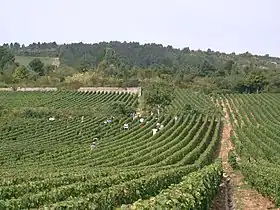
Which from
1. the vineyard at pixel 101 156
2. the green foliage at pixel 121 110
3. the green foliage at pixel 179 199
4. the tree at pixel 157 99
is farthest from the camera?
the tree at pixel 157 99

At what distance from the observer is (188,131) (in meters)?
48.1

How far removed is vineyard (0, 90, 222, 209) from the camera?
13.5 metres

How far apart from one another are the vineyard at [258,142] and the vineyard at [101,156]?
75.0 inches

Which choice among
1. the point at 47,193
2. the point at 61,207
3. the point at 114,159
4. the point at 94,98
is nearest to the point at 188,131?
the point at 114,159

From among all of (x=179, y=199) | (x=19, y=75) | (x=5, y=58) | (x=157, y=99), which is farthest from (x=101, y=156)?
(x=5, y=58)

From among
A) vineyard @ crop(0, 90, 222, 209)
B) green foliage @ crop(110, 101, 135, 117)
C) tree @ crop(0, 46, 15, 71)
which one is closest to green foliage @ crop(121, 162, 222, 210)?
vineyard @ crop(0, 90, 222, 209)

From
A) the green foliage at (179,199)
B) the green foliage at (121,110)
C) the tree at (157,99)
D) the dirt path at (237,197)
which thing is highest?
the green foliage at (179,199)

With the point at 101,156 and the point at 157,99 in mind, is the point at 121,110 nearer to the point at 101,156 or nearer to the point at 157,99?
the point at 157,99

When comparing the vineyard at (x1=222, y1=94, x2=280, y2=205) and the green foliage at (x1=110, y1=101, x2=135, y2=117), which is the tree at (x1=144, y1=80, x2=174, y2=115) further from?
the vineyard at (x1=222, y1=94, x2=280, y2=205)

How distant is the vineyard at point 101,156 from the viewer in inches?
530

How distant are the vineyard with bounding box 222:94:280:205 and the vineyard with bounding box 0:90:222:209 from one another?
1.91 m

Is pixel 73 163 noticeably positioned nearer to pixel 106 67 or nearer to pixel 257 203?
pixel 257 203

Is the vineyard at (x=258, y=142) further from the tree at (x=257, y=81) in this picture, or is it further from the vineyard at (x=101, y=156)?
the tree at (x=257, y=81)

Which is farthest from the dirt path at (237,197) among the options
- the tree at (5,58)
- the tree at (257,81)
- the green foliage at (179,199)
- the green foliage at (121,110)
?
the tree at (5,58)
